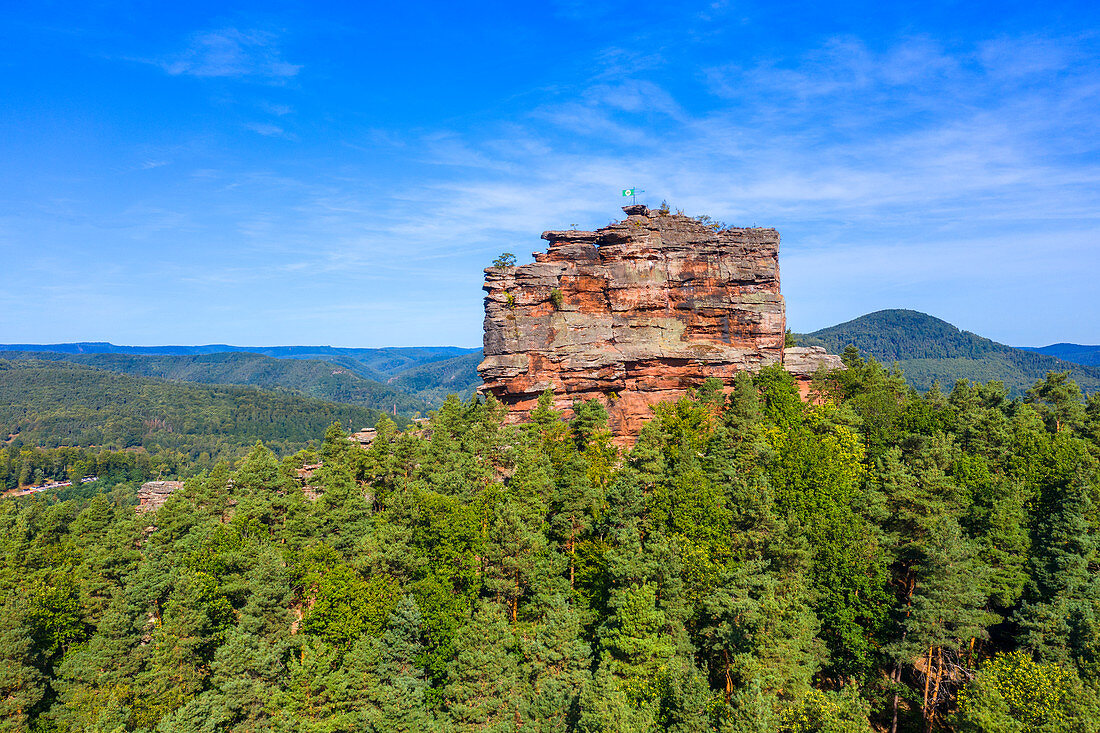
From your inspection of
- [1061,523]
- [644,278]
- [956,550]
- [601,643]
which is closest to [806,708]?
[601,643]

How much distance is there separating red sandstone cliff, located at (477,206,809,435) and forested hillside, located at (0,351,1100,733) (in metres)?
18.6

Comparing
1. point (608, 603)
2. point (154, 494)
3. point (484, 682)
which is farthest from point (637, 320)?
point (154, 494)

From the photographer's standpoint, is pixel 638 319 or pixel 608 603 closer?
pixel 608 603

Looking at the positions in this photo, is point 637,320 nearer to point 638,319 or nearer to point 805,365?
point 638,319

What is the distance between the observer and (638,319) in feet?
200

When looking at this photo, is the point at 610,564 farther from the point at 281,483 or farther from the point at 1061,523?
the point at 281,483

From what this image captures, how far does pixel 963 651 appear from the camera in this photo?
103 ft

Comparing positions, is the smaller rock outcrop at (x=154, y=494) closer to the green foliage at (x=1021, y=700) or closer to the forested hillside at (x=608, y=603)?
the forested hillside at (x=608, y=603)

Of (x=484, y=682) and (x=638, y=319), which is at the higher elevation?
(x=638, y=319)

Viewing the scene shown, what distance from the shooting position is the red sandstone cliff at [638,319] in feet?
197

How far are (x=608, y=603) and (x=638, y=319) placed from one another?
122 ft

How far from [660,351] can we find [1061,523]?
3479 cm

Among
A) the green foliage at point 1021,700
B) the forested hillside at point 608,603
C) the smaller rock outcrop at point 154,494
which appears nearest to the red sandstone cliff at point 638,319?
the forested hillside at point 608,603

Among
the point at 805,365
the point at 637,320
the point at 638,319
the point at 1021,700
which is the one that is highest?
the point at 638,319
